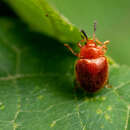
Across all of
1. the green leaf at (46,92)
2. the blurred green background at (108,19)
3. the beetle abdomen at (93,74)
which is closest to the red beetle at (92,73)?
the beetle abdomen at (93,74)

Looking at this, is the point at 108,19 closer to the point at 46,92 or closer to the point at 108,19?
the point at 108,19

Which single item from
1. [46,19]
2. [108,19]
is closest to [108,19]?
[108,19]

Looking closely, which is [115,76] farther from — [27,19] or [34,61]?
[27,19]

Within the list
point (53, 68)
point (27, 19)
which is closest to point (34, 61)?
point (53, 68)

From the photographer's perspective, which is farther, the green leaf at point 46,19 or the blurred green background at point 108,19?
the blurred green background at point 108,19

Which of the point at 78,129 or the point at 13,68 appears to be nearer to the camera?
the point at 78,129

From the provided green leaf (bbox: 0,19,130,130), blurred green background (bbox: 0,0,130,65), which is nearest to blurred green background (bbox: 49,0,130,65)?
blurred green background (bbox: 0,0,130,65)

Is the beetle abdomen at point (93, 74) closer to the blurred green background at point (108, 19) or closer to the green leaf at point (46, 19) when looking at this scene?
the green leaf at point (46, 19)
